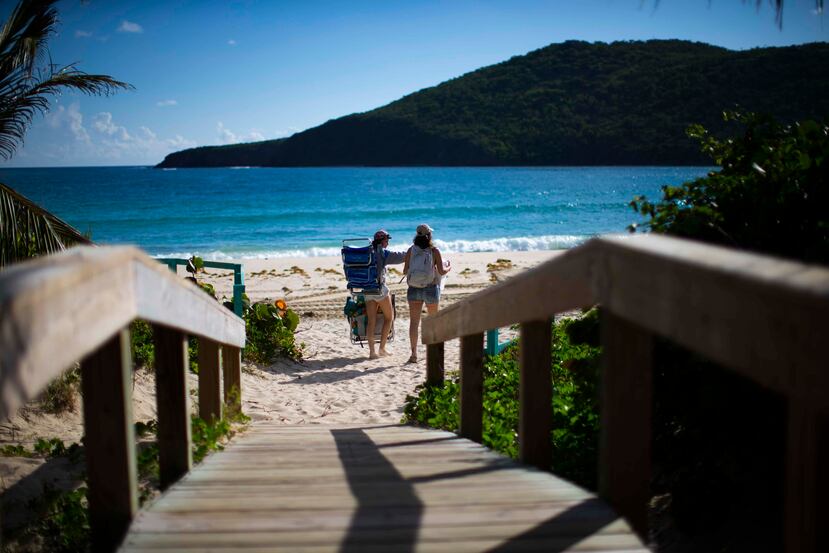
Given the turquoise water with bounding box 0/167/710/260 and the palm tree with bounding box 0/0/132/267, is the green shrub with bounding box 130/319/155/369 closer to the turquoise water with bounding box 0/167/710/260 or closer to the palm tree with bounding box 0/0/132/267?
the palm tree with bounding box 0/0/132/267

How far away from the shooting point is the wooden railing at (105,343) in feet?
3.98

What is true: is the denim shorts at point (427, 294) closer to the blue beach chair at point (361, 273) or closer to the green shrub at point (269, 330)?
the blue beach chair at point (361, 273)

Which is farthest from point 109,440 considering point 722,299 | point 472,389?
point 472,389

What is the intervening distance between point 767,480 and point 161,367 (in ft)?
8.15

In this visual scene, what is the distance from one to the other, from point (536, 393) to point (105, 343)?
1.50 meters

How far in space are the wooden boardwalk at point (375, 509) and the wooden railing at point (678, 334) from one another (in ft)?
0.62

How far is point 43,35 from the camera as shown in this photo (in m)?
6.18

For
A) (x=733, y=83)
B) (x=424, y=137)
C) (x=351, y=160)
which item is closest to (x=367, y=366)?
(x=733, y=83)

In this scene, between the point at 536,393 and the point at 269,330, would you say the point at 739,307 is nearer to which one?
the point at 536,393

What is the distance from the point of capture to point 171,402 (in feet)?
8.56

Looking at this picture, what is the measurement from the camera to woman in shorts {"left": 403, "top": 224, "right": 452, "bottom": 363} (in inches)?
353

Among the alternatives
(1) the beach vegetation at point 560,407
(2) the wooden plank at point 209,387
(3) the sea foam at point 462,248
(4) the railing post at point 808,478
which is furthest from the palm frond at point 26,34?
(3) the sea foam at point 462,248

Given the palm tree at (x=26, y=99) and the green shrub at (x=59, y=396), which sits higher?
the palm tree at (x=26, y=99)

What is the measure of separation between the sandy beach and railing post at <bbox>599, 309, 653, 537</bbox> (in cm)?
331
